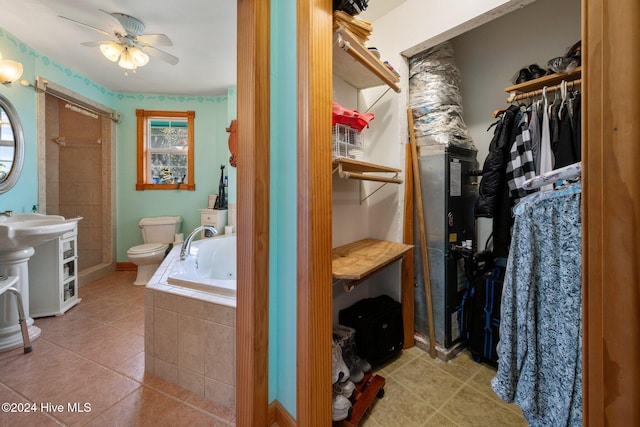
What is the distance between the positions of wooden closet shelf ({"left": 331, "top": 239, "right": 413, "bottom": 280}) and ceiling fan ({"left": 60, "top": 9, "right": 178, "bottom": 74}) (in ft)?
7.37

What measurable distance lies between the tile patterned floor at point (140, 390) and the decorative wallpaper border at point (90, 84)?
254 cm

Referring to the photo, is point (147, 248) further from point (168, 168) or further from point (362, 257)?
point (362, 257)

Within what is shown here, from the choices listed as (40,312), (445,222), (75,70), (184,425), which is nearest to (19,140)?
(75,70)

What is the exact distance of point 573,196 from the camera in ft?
2.02

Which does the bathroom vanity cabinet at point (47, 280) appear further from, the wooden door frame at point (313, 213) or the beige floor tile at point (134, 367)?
the wooden door frame at point (313, 213)

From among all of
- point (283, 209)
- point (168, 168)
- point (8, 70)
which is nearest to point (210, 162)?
point (168, 168)

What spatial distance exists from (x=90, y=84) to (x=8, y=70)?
112 cm

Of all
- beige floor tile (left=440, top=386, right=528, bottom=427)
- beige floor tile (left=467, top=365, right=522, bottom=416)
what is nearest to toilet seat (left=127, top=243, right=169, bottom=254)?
beige floor tile (left=440, top=386, right=528, bottom=427)

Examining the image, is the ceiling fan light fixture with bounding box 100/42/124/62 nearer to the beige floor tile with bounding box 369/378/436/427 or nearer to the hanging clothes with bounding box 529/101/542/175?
the hanging clothes with bounding box 529/101/542/175

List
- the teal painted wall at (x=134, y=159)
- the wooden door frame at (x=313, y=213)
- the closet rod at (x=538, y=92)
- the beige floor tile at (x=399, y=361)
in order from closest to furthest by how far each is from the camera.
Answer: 1. the wooden door frame at (x=313, y=213)
2. the closet rod at (x=538, y=92)
3. the beige floor tile at (x=399, y=361)
4. the teal painted wall at (x=134, y=159)

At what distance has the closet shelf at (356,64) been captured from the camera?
1.15m

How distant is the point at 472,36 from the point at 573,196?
2.11 meters

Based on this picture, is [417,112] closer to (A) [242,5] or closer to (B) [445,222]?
(B) [445,222]

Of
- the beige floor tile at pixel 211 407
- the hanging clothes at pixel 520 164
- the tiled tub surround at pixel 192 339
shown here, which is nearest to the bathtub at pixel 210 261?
the tiled tub surround at pixel 192 339
